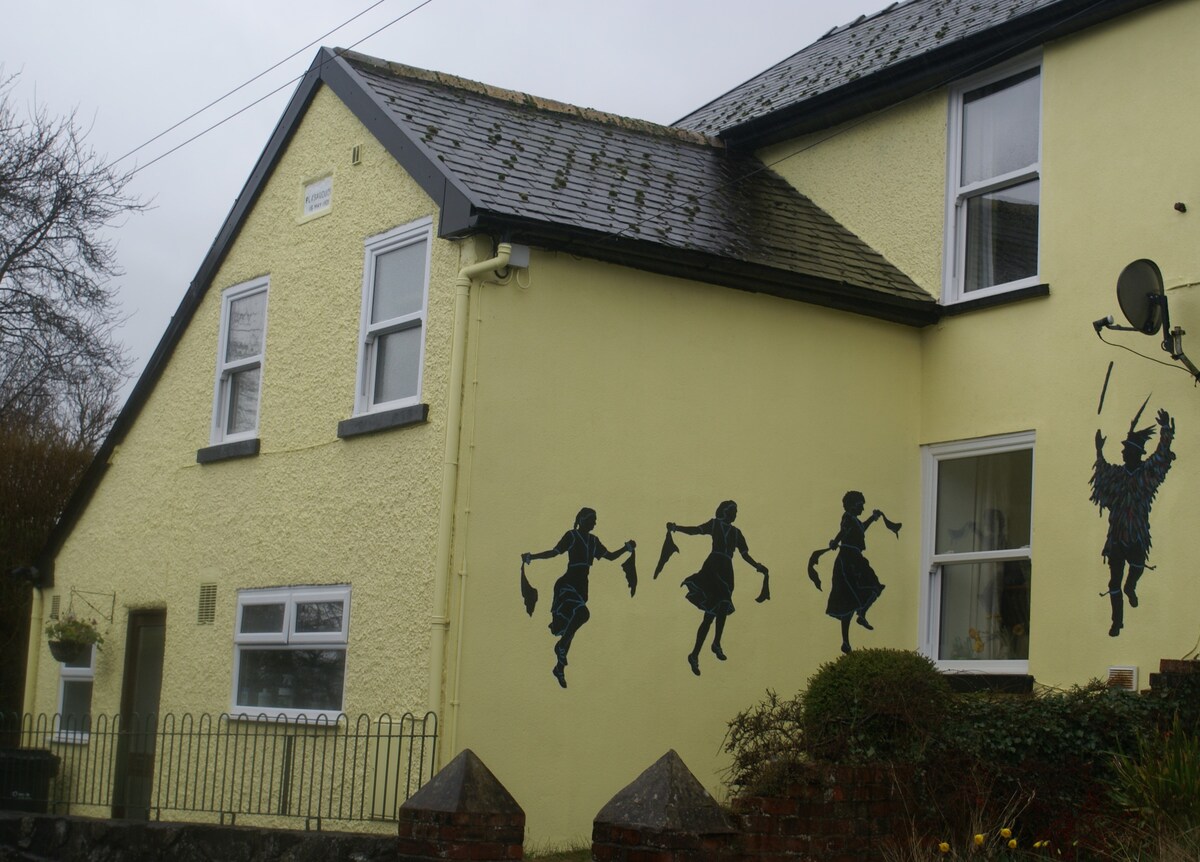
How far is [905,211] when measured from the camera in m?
12.6

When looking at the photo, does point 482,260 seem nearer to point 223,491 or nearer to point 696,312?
point 696,312

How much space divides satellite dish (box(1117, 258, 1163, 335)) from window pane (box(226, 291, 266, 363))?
6.91 metres

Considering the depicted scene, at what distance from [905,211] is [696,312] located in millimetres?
2681

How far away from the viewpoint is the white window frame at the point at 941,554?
36.5ft

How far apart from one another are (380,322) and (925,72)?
505cm

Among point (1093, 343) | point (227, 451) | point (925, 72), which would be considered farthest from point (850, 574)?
point (227, 451)

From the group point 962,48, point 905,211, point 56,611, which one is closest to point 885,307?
point 905,211

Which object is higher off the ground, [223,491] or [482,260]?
[482,260]

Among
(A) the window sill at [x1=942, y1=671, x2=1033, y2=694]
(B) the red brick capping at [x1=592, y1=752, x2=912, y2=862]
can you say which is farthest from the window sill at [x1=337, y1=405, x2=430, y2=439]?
(A) the window sill at [x1=942, y1=671, x2=1033, y2=694]

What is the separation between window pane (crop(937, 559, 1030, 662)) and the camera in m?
11.1

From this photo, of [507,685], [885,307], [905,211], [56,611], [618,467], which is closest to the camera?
[507,685]

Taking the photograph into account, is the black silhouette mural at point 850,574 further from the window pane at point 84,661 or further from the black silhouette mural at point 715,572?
the window pane at point 84,661

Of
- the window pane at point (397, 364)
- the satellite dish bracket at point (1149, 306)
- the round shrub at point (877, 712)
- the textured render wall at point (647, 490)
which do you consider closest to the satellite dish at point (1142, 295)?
the satellite dish bracket at point (1149, 306)

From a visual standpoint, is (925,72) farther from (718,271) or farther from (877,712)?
(877,712)
